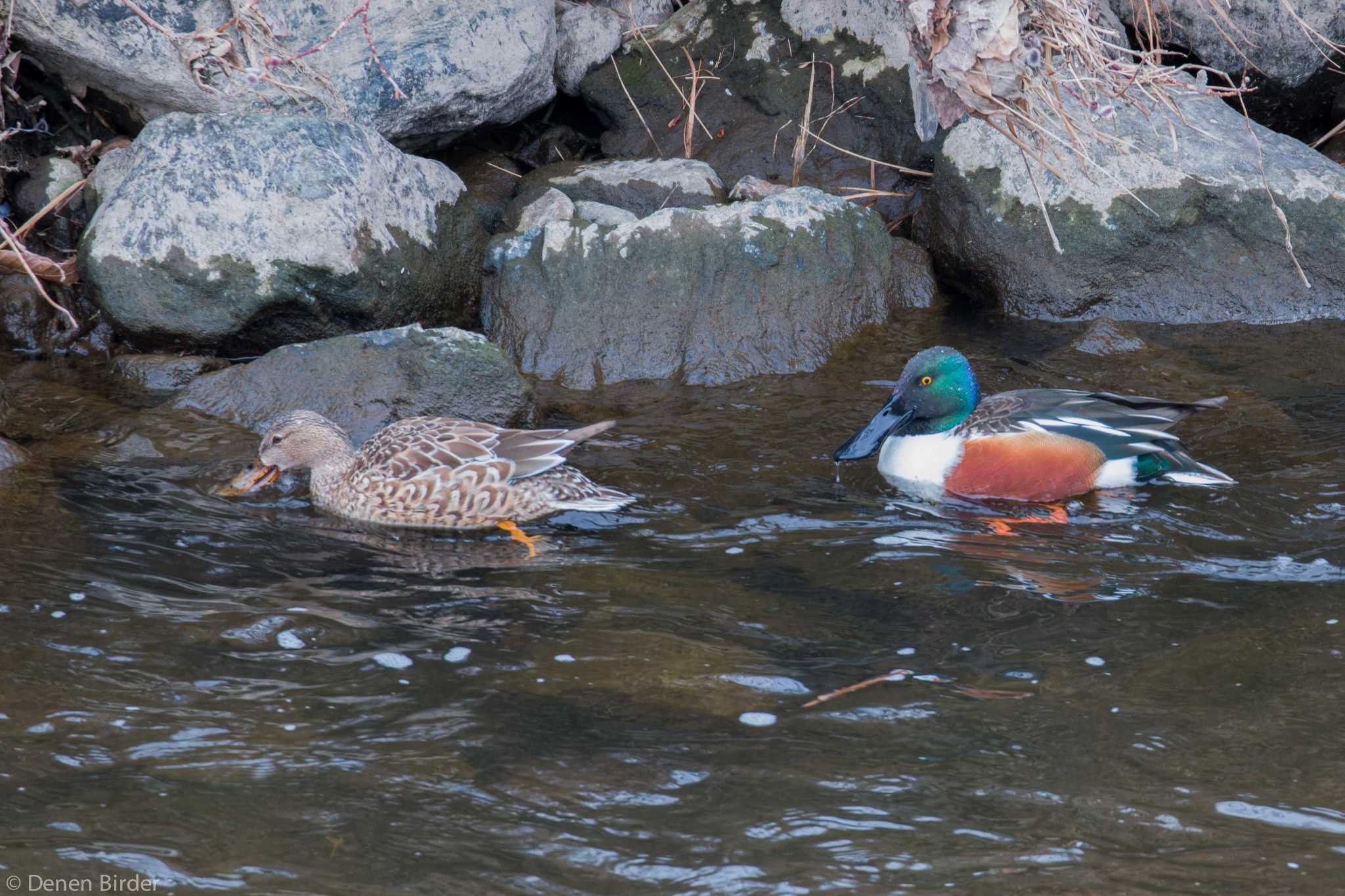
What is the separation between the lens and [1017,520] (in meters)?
5.61

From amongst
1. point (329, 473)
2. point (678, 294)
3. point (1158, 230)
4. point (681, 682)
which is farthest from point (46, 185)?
point (1158, 230)

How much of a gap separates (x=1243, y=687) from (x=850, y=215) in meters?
4.17

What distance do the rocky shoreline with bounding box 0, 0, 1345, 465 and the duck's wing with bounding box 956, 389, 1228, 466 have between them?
1.16 meters

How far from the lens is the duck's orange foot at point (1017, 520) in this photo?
5469mm

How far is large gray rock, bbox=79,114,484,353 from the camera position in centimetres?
674

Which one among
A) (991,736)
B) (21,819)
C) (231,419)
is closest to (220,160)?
(231,419)

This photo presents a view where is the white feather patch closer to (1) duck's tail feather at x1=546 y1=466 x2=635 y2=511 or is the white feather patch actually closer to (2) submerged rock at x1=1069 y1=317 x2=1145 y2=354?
(2) submerged rock at x1=1069 y1=317 x2=1145 y2=354

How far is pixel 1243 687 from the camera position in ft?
13.1

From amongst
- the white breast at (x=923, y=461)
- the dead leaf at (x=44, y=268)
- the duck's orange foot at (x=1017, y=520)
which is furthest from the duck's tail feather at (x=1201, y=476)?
the dead leaf at (x=44, y=268)

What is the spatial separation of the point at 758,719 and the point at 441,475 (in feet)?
7.21

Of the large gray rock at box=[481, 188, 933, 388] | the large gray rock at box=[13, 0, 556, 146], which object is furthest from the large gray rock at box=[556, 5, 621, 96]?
the large gray rock at box=[481, 188, 933, 388]

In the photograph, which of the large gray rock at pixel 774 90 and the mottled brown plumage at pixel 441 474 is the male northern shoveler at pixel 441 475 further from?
the large gray rock at pixel 774 90

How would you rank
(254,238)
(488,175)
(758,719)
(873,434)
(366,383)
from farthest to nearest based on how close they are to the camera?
1. (488,175)
2. (254,238)
3. (366,383)
4. (873,434)
5. (758,719)

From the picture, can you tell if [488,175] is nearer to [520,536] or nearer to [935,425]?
[520,536]
